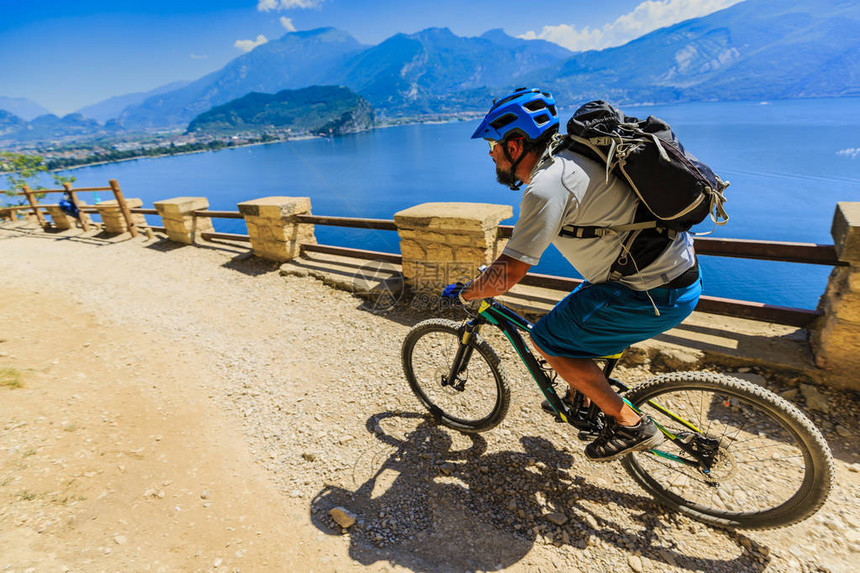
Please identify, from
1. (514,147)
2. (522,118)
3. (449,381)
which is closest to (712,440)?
(449,381)

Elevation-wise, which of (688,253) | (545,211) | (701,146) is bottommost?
(701,146)

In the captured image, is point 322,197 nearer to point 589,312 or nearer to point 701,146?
point 701,146

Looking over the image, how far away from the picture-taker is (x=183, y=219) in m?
9.12

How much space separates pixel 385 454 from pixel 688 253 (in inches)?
97.9

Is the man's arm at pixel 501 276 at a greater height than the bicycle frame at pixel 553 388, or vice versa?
the man's arm at pixel 501 276

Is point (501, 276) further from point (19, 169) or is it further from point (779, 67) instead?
point (779, 67)

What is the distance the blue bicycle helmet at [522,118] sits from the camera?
2.04 m

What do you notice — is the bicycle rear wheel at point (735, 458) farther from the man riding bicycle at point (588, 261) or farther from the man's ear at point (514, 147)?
the man's ear at point (514, 147)

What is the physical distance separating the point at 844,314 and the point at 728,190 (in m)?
30.6

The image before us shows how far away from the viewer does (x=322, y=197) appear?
38312 millimetres

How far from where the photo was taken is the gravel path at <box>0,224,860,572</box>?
2.07m

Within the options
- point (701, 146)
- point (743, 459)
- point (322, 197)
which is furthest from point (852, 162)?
point (322, 197)

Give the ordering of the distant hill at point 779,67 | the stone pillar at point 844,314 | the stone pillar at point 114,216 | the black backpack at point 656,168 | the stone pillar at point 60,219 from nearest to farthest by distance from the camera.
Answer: the black backpack at point 656,168
the stone pillar at point 844,314
the stone pillar at point 114,216
the stone pillar at point 60,219
the distant hill at point 779,67

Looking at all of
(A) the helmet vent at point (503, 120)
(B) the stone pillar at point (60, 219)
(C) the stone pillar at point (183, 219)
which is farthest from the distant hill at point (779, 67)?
(B) the stone pillar at point (60, 219)
